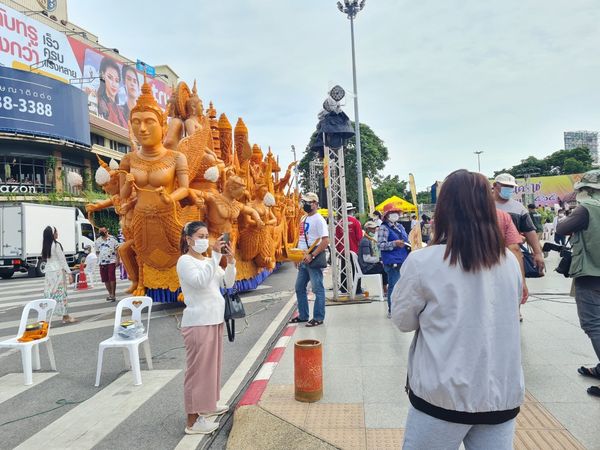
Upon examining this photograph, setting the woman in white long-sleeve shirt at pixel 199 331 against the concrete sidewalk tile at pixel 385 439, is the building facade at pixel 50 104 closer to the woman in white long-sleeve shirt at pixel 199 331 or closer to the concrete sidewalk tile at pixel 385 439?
the woman in white long-sleeve shirt at pixel 199 331

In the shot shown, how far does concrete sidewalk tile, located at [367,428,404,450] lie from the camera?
8.96 feet

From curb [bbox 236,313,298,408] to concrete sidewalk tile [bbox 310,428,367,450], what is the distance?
0.72m

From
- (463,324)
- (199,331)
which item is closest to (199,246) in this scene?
(199,331)

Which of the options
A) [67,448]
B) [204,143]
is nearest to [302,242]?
[204,143]

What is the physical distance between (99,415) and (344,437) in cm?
210

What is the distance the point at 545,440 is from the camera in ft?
8.86

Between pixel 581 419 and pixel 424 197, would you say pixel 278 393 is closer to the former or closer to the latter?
pixel 581 419

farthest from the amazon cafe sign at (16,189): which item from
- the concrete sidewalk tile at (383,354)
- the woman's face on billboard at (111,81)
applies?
the concrete sidewalk tile at (383,354)

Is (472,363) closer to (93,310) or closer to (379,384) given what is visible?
(379,384)

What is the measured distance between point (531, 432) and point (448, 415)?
5.61 ft

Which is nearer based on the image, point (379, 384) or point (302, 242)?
point (379, 384)

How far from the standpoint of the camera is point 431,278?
5.20 feet

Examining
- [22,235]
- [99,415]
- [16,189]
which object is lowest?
[99,415]

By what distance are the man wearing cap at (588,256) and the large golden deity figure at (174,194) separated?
512 centimetres
